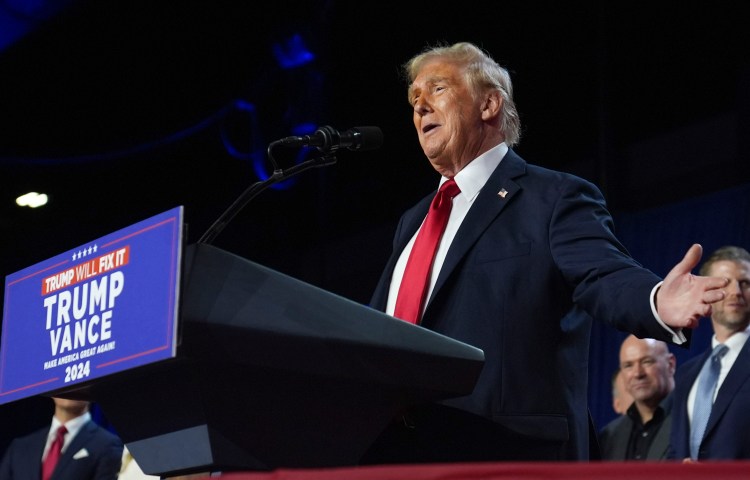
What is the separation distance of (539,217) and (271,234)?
631cm

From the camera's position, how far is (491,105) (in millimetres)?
1826

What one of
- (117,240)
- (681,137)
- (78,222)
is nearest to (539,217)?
(117,240)

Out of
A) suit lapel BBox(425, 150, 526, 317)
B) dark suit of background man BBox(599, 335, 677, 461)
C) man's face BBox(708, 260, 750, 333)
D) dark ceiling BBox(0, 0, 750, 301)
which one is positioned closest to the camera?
suit lapel BBox(425, 150, 526, 317)

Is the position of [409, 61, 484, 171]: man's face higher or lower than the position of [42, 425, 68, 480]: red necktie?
higher

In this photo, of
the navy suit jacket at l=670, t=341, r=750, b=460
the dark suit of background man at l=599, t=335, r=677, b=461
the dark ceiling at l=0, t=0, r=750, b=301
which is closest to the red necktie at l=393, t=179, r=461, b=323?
the navy suit jacket at l=670, t=341, r=750, b=460

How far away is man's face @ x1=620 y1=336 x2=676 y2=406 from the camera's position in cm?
429

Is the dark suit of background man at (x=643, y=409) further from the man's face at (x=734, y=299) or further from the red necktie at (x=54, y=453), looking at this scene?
the red necktie at (x=54, y=453)

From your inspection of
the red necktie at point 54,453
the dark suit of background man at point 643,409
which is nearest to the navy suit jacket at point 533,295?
the dark suit of background man at point 643,409

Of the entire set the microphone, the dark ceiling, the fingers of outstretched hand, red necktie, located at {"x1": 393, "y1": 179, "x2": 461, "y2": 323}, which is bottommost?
the fingers of outstretched hand

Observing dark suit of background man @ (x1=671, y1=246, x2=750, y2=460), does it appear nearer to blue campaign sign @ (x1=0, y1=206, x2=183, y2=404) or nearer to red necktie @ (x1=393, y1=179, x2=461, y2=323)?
red necktie @ (x1=393, y1=179, x2=461, y2=323)

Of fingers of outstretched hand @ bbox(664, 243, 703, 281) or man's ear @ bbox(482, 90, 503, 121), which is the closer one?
fingers of outstretched hand @ bbox(664, 243, 703, 281)

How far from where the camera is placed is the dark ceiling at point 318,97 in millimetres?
5418

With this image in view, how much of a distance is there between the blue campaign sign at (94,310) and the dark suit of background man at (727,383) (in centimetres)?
218

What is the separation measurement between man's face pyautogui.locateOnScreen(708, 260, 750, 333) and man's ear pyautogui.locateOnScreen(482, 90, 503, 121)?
1871 mm
